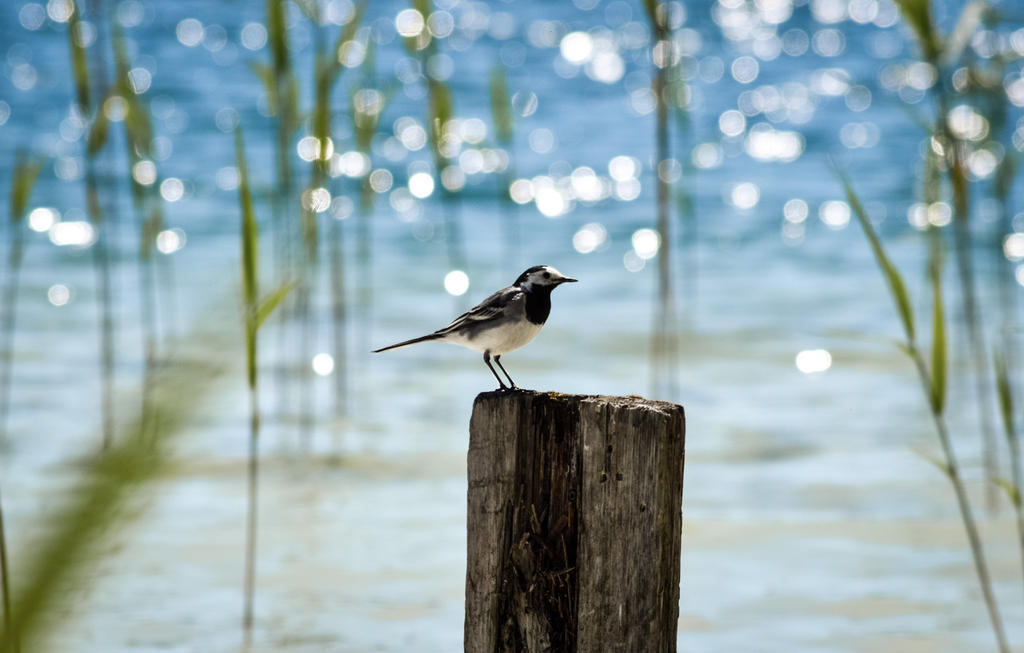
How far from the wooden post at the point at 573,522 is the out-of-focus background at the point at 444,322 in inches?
27.5

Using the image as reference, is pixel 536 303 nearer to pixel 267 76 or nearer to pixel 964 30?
pixel 964 30

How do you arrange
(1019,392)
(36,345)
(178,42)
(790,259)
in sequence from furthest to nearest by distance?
1. (178,42)
2. (790,259)
3. (36,345)
4. (1019,392)

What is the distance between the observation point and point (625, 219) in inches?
455

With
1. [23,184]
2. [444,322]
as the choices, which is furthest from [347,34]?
[444,322]

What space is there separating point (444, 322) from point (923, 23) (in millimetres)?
5460

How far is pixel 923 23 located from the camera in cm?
362

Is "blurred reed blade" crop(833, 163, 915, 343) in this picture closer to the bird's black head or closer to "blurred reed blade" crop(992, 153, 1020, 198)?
the bird's black head

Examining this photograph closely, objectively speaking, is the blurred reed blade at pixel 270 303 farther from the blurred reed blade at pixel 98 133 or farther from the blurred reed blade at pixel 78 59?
the blurred reed blade at pixel 98 133

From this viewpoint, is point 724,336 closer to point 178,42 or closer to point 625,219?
point 625,219

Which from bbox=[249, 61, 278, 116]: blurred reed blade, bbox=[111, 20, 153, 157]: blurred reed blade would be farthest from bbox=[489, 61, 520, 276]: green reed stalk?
bbox=[111, 20, 153, 157]: blurred reed blade

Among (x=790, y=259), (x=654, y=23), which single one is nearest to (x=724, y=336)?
(x=790, y=259)

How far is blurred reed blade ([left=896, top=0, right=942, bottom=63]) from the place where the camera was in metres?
3.60

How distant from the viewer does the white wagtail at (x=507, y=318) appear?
3131mm

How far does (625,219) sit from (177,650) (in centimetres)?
793
